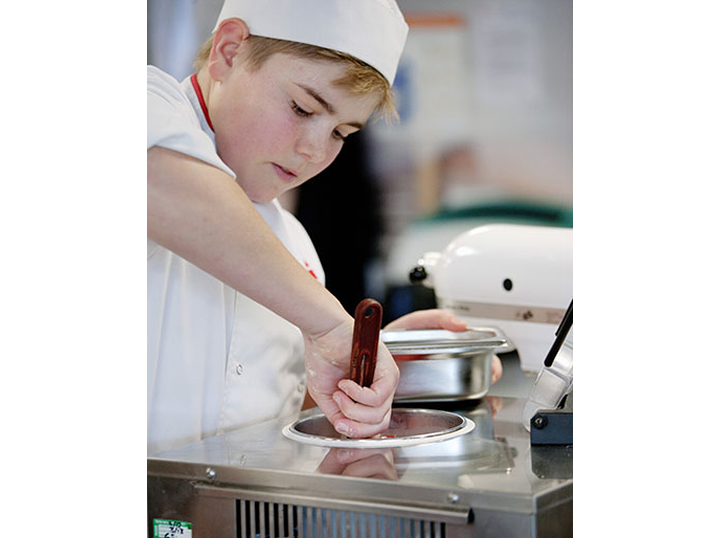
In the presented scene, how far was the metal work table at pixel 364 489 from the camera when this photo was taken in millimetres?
723

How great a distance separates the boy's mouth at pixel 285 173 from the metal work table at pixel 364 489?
A: 320 mm

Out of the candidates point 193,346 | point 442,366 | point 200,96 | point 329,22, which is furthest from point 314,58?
point 442,366

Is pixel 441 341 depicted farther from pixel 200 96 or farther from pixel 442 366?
pixel 200 96

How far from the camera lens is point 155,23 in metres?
1.01

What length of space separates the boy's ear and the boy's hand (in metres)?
0.34

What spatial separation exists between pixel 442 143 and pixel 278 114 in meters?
0.30

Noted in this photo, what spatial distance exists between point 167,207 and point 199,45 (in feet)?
0.94

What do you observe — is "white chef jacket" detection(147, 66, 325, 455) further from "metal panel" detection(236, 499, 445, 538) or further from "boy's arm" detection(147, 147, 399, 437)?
"metal panel" detection(236, 499, 445, 538)

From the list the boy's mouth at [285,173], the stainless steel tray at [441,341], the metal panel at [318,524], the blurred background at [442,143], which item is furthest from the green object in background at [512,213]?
the metal panel at [318,524]

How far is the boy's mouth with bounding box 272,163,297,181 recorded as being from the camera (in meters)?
1.00

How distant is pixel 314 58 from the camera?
38.1 inches

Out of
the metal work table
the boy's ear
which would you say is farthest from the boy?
the metal work table
